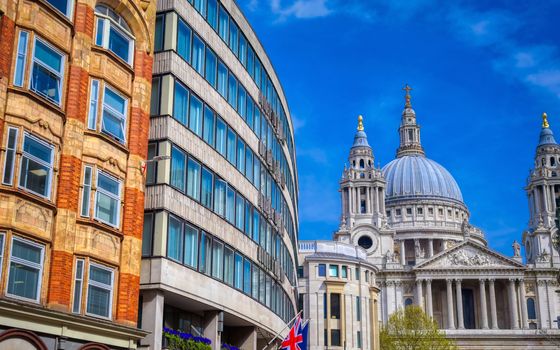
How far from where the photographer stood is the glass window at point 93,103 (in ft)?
89.2

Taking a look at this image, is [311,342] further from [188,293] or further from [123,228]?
[123,228]

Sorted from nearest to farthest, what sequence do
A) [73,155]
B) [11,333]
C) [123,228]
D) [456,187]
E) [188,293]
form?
[11,333], [73,155], [123,228], [188,293], [456,187]

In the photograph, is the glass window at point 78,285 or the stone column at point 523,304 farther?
the stone column at point 523,304

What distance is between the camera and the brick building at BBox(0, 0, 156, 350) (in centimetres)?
2320

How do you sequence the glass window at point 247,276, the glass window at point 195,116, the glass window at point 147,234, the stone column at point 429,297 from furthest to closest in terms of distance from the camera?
the stone column at point 429,297 < the glass window at point 247,276 < the glass window at point 195,116 < the glass window at point 147,234

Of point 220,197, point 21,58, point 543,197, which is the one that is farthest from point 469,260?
point 21,58

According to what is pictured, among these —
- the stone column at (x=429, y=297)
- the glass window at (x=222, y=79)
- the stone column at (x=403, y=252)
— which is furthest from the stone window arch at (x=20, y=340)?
the stone column at (x=403, y=252)

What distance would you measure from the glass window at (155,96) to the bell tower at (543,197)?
411 ft

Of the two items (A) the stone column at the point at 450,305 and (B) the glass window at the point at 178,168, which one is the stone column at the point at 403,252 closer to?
(A) the stone column at the point at 450,305

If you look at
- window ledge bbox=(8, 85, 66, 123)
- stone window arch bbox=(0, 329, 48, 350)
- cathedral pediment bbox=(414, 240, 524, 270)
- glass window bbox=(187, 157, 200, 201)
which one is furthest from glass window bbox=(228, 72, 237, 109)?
cathedral pediment bbox=(414, 240, 524, 270)

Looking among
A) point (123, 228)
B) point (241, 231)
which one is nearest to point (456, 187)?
point (241, 231)

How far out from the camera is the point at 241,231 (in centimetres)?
4003

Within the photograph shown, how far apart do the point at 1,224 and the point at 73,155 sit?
4.03 meters

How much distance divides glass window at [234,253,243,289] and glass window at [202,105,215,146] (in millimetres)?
6200
